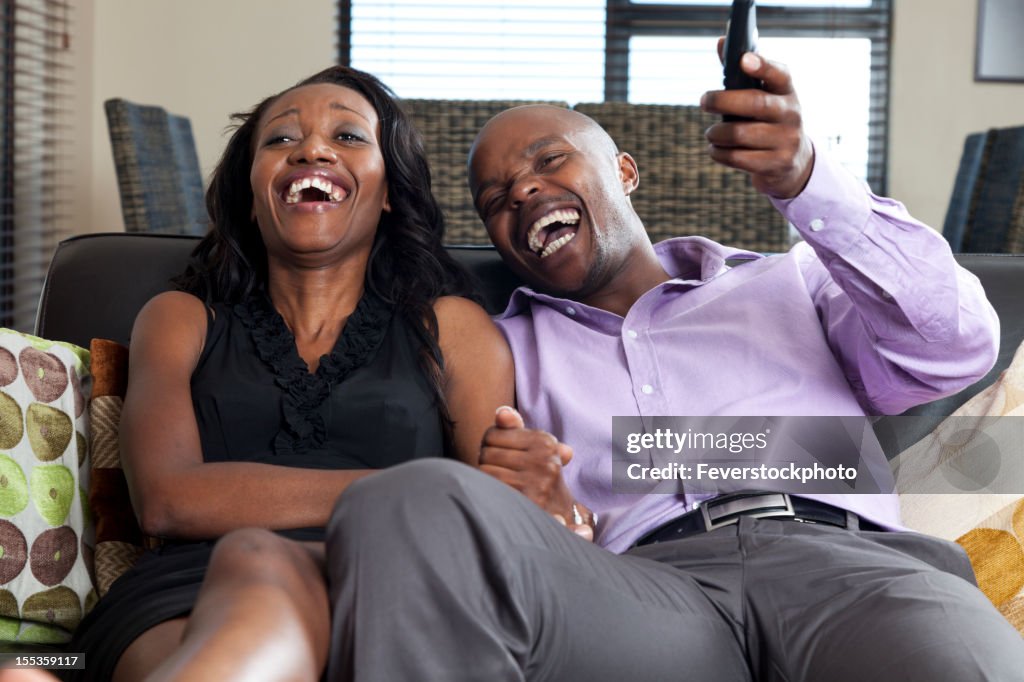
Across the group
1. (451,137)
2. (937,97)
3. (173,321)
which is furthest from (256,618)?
(937,97)

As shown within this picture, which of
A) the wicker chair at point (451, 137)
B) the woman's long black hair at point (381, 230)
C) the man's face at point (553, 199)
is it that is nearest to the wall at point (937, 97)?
the wicker chair at point (451, 137)

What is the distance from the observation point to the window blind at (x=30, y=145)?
3.70m

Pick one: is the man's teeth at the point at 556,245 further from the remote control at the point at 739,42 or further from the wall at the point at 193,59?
the wall at the point at 193,59

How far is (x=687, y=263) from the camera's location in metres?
1.69

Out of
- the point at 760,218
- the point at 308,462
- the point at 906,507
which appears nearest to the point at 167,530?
the point at 308,462

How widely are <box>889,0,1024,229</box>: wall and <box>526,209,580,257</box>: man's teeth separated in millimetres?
3552

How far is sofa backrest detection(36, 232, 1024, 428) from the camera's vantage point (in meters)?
1.60

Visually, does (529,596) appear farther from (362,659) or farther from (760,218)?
(760,218)

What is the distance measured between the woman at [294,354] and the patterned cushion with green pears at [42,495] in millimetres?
113

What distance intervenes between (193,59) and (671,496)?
3.70 m

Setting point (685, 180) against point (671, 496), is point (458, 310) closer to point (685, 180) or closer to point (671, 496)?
point (671, 496)

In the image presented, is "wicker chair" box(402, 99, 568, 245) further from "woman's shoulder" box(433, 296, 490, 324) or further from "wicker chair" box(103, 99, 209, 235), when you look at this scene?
"woman's shoulder" box(433, 296, 490, 324)

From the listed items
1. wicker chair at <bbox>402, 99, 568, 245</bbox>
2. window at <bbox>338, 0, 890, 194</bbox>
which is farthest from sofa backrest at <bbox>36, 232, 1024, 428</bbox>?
window at <bbox>338, 0, 890, 194</bbox>

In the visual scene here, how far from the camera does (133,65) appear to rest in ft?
14.5
